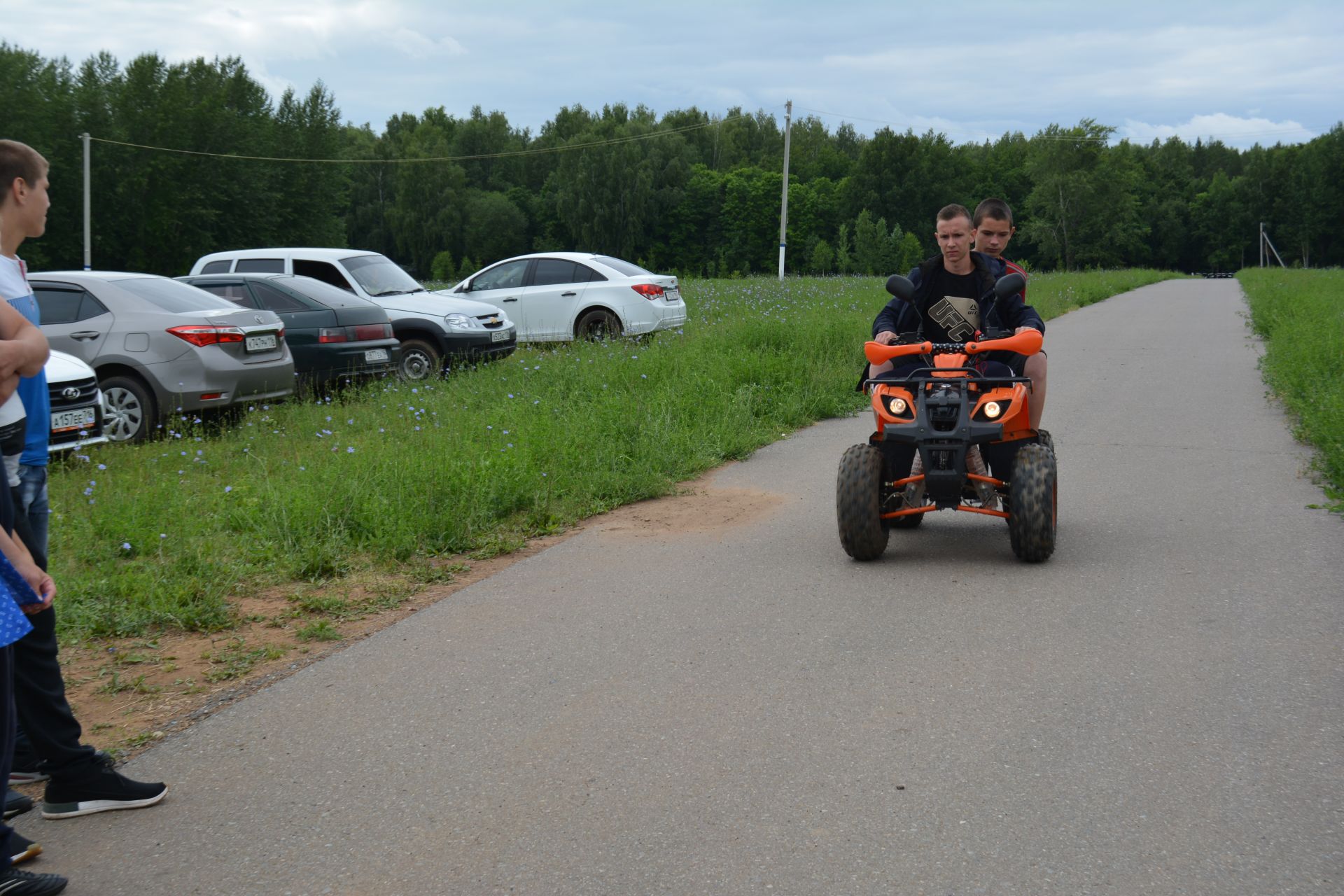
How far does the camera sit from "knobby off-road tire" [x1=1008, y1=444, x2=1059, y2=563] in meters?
5.73

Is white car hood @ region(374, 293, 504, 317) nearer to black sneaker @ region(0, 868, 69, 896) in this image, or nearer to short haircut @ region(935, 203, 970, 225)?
short haircut @ region(935, 203, 970, 225)

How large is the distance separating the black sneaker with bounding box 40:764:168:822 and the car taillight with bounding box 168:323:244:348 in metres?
7.57

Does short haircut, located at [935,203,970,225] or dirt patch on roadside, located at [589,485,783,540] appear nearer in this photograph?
short haircut, located at [935,203,970,225]

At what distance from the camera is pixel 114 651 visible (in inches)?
191

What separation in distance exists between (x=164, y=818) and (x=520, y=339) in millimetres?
14631

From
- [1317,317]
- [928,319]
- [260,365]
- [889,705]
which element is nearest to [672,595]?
[889,705]

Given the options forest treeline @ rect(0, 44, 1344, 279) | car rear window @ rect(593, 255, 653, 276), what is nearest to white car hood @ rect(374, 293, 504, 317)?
car rear window @ rect(593, 255, 653, 276)

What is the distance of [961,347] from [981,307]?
16.6 inches

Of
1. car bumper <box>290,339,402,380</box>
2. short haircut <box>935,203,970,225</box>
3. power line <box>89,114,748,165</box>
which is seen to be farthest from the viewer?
power line <box>89,114,748,165</box>

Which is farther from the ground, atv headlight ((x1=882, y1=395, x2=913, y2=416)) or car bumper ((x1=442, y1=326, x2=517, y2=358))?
car bumper ((x1=442, y1=326, x2=517, y2=358))

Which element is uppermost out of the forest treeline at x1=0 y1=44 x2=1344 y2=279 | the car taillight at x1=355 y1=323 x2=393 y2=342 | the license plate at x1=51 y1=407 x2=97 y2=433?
the forest treeline at x1=0 y1=44 x2=1344 y2=279

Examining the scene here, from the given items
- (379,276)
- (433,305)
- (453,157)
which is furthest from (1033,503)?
(453,157)

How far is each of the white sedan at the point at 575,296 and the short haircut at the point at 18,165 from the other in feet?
43.9

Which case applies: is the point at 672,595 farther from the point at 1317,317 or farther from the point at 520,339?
the point at 1317,317
